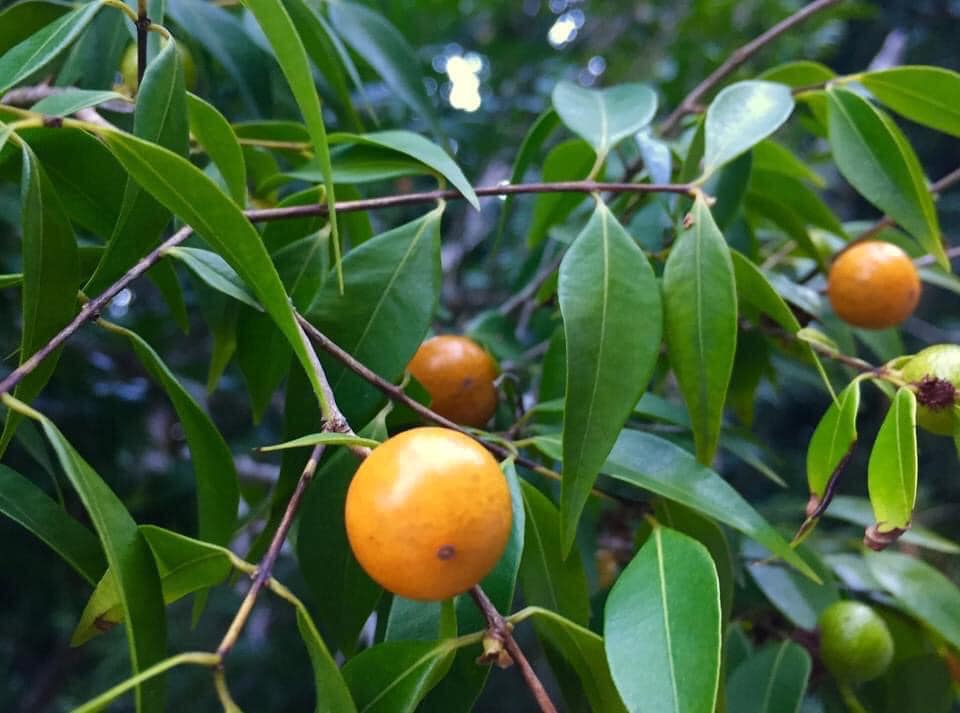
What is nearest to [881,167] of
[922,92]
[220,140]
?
[922,92]

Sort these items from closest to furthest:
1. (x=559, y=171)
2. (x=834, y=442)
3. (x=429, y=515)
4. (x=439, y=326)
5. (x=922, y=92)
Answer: (x=429, y=515) → (x=834, y=442) → (x=922, y=92) → (x=559, y=171) → (x=439, y=326)

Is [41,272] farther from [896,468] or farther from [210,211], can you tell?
[896,468]

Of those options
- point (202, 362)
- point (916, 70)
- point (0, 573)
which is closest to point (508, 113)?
point (202, 362)

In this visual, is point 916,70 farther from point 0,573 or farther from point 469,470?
point 0,573

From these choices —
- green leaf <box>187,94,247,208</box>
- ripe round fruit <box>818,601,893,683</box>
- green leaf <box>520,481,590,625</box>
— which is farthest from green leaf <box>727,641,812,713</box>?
green leaf <box>187,94,247,208</box>

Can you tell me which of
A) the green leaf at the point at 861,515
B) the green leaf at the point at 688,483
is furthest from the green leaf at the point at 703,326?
the green leaf at the point at 861,515

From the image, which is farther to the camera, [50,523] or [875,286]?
[875,286]

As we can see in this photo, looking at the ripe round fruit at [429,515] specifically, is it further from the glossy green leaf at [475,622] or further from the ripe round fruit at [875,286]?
the ripe round fruit at [875,286]
